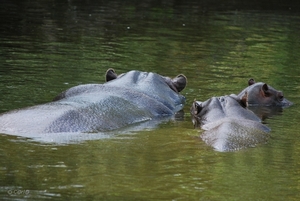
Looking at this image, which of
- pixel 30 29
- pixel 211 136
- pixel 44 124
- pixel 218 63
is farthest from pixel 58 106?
pixel 30 29

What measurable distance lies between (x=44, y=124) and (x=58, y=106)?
503 mm

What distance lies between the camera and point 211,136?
324 inches

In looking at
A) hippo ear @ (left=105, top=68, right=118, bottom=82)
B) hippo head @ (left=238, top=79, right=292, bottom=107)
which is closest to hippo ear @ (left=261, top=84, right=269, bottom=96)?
hippo head @ (left=238, top=79, right=292, bottom=107)

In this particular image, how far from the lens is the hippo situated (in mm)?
7949

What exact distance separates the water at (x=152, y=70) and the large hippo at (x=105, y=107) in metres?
0.30

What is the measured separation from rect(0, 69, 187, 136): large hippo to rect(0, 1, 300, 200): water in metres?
0.30

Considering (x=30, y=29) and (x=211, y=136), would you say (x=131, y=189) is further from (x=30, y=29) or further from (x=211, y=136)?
(x=30, y=29)

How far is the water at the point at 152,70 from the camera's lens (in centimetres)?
639

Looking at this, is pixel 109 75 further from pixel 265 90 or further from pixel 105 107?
pixel 265 90

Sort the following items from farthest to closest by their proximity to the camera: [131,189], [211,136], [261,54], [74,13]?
[74,13]
[261,54]
[211,136]
[131,189]

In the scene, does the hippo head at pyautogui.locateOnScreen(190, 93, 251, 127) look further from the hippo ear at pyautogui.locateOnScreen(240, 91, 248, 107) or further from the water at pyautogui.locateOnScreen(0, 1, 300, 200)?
the water at pyautogui.locateOnScreen(0, 1, 300, 200)

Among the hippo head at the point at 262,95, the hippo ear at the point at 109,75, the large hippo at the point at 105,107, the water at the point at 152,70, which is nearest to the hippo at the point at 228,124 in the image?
the water at the point at 152,70

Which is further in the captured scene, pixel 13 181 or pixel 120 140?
pixel 120 140

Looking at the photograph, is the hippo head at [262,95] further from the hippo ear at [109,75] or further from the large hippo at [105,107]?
the hippo ear at [109,75]
